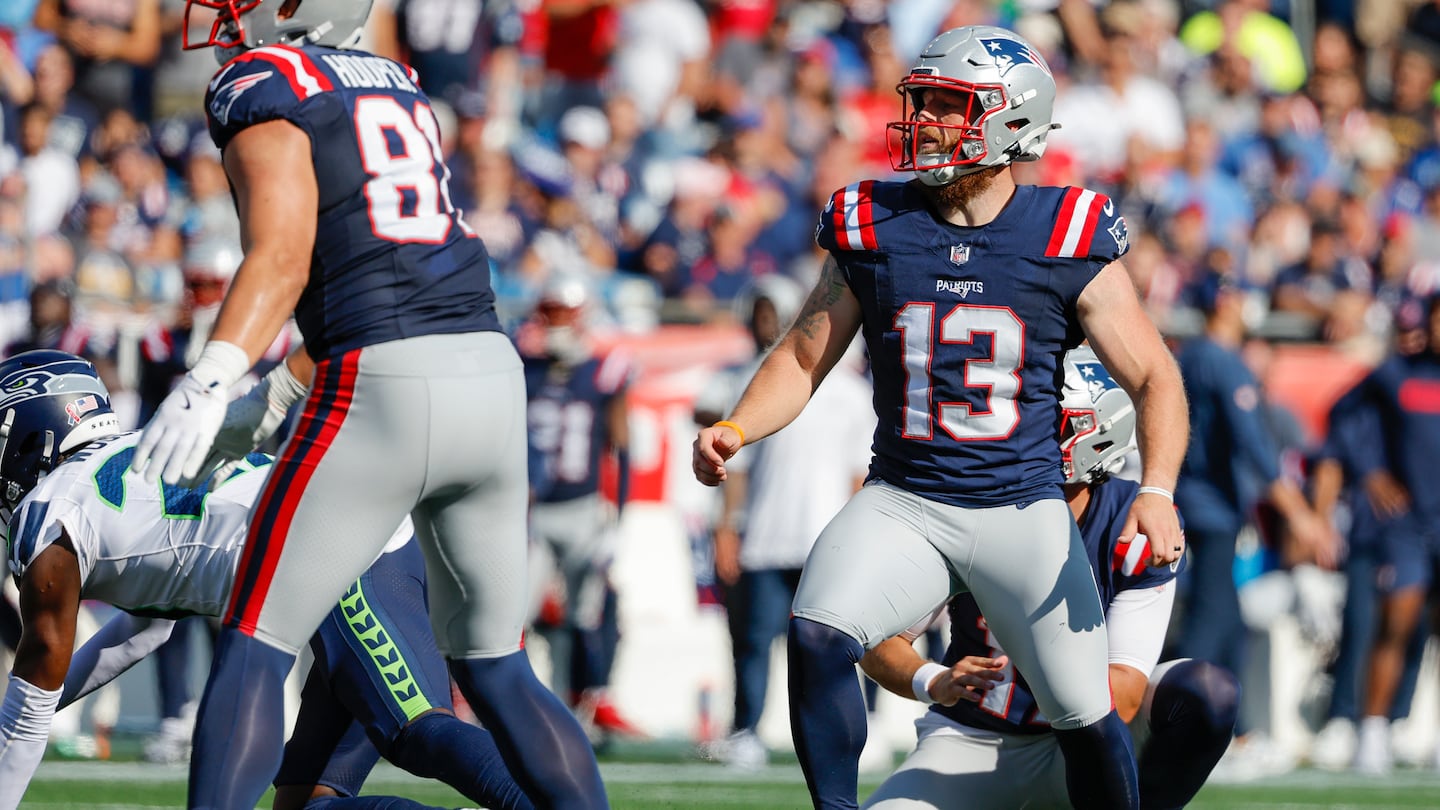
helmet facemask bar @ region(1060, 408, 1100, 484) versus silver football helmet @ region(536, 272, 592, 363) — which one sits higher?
helmet facemask bar @ region(1060, 408, 1100, 484)

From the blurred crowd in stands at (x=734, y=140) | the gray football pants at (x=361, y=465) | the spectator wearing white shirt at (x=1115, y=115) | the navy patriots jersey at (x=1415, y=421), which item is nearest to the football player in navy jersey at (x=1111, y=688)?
the gray football pants at (x=361, y=465)

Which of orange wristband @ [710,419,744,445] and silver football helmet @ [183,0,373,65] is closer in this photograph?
silver football helmet @ [183,0,373,65]

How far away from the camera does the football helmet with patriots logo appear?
14.4 feet

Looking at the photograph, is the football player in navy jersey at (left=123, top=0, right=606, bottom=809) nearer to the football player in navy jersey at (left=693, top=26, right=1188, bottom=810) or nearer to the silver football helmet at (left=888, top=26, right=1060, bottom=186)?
the football player in navy jersey at (left=693, top=26, right=1188, bottom=810)

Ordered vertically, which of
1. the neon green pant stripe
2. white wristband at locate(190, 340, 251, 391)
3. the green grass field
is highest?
white wristband at locate(190, 340, 251, 391)

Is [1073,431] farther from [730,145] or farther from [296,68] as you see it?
[730,145]

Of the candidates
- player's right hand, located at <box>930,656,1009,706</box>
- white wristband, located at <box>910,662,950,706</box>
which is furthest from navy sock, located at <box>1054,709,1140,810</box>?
white wristband, located at <box>910,662,950,706</box>

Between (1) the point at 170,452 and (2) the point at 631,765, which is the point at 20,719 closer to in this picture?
(1) the point at 170,452

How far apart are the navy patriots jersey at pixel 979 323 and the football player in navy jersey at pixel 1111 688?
1.22 ft

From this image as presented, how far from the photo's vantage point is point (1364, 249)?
462 inches

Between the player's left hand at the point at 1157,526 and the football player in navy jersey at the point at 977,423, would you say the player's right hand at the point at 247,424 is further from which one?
the player's left hand at the point at 1157,526

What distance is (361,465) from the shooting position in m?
3.60

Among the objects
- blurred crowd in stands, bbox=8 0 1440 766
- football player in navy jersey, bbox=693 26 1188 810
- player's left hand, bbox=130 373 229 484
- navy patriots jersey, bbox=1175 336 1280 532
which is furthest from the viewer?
blurred crowd in stands, bbox=8 0 1440 766

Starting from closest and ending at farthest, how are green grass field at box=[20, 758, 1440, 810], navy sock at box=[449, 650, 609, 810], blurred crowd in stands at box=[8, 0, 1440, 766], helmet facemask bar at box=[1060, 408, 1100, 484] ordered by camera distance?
navy sock at box=[449, 650, 609, 810] < helmet facemask bar at box=[1060, 408, 1100, 484] < green grass field at box=[20, 758, 1440, 810] < blurred crowd in stands at box=[8, 0, 1440, 766]
